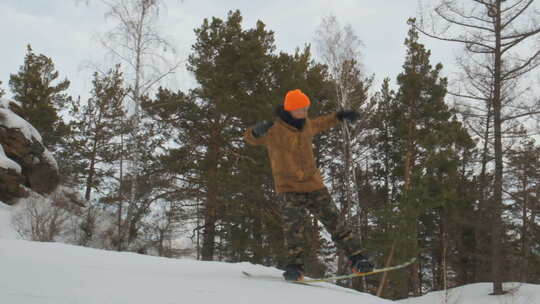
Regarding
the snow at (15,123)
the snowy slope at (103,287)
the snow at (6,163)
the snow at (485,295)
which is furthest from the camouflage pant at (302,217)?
the snow at (15,123)

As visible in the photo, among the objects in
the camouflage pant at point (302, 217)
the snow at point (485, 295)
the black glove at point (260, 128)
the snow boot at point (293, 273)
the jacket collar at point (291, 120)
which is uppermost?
the jacket collar at point (291, 120)

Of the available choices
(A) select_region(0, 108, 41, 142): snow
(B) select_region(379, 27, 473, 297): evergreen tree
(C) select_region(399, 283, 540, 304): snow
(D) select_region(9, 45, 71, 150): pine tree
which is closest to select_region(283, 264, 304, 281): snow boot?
(C) select_region(399, 283, 540, 304): snow

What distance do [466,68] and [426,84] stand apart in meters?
5.40

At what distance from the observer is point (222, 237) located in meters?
13.9

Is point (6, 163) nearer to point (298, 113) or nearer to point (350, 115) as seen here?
point (298, 113)

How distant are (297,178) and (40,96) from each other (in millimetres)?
21426

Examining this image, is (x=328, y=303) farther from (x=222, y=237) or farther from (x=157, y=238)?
(x=157, y=238)

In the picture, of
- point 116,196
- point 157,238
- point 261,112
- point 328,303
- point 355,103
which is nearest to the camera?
point 328,303

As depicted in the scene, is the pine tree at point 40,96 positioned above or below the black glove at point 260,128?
above

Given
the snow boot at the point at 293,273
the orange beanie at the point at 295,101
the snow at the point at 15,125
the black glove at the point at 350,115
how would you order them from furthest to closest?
the snow at the point at 15,125
the black glove at the point at 350,115
the orange beanie at the point at 295,101
the snow boot at the point at 293,273

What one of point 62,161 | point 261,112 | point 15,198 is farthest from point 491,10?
point 62,161

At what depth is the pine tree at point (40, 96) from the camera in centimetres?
1945

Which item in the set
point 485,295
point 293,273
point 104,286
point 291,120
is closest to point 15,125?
point 291,120

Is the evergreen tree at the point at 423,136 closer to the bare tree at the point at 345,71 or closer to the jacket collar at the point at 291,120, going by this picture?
the bare tree at the point at 345,71
